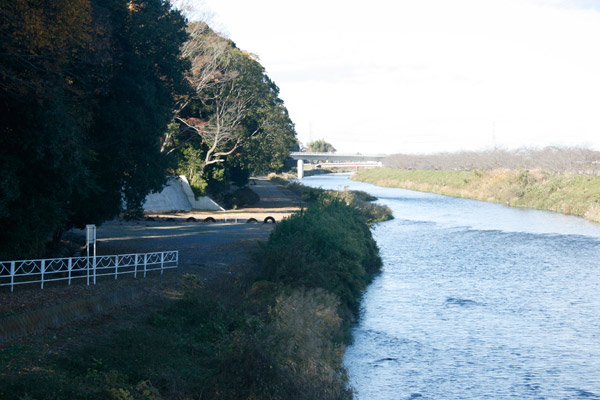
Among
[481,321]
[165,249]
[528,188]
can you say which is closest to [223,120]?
[165,249]

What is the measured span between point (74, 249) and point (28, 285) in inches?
271

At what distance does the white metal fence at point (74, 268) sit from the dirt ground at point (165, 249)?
27 centimetres

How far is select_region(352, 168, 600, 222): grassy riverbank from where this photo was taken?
53.3m

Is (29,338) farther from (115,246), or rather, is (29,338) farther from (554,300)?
(554,300)

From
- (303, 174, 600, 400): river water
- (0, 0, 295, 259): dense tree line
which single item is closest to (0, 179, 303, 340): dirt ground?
(0, 0, 295, 259): dense tree line

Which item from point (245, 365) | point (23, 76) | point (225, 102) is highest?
point (225, 102)

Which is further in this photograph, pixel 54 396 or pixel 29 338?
pixel 29 338

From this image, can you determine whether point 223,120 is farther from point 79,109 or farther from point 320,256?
point 79,109

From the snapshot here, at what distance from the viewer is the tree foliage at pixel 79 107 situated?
41.9ft

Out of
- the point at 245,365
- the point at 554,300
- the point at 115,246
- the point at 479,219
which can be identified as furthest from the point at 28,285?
the point at 479,219

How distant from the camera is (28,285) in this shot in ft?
44.6

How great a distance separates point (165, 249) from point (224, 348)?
11.6 m

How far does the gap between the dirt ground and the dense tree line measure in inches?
76.1

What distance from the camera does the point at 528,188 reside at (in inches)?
2530
